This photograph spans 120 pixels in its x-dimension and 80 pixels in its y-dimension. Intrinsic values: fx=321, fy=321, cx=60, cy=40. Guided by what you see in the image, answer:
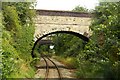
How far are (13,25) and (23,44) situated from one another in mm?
1470

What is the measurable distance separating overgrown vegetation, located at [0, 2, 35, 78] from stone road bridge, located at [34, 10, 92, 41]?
3.25 m

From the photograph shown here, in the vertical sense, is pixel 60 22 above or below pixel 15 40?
above

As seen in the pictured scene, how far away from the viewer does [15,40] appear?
585 inches

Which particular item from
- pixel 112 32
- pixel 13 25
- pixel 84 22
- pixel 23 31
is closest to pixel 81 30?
pixel 84 22

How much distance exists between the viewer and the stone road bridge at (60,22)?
22734 millimetres

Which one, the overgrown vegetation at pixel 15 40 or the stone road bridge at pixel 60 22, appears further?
the stone road bridge at pixel 60 22

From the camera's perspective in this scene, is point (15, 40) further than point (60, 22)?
No

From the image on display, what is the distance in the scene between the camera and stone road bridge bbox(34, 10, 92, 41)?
2273cm

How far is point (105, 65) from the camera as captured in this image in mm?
11133

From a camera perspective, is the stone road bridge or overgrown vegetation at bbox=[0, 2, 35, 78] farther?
the stone road bridge

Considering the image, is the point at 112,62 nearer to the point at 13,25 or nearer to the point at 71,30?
the point at 13,25

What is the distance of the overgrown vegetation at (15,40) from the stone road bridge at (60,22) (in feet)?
10.7

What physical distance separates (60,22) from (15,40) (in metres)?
8.86

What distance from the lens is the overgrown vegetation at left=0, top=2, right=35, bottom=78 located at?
1012 centimetres
